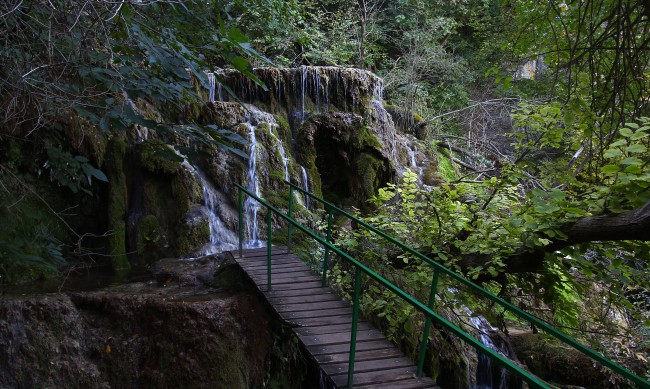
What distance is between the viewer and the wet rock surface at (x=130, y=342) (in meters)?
4.80

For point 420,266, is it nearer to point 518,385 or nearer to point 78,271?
point 518,385

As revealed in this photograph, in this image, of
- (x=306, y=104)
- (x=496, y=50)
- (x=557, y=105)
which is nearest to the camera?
(x=557, y=105)

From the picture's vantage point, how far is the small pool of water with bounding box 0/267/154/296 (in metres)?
6.27

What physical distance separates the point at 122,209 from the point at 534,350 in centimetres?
701

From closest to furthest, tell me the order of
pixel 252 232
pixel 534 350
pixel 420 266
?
pixel 420 266 < pixel 534 350 < pixel 252 232

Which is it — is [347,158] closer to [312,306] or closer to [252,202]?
[252,202]

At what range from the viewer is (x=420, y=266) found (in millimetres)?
5531

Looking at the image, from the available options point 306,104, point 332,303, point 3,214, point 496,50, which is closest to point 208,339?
point 332,303

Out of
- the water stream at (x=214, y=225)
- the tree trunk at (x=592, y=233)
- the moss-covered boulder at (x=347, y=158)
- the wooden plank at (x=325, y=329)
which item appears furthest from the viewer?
the moss-covered boulder at (x=347, y=158)

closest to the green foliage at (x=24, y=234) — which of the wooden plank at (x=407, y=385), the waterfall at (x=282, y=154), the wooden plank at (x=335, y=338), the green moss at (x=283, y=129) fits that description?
the wooden plank at (x=335, y=338)

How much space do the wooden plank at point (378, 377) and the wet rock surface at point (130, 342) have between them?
1541mm

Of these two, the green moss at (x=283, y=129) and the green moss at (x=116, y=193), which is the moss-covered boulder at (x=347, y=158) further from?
the green moss at (x=116, y=193)

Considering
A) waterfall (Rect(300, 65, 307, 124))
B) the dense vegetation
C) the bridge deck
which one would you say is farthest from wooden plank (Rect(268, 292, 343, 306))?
waterfall (Rect(300, 65, 307, 124))

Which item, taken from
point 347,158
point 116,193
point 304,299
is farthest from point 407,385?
point 347,158
